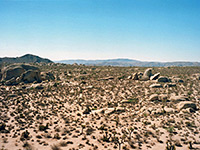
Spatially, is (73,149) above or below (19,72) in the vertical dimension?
below

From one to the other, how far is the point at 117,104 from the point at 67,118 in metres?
10.3

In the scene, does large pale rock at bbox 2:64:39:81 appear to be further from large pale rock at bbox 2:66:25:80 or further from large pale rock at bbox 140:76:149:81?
large pale rock at bbox 140:76:149:81

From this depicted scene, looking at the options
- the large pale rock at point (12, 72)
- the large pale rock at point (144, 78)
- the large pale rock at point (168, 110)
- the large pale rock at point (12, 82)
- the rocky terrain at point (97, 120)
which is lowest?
the rocky terrain at point (97, 120)

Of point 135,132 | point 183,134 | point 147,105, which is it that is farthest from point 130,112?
point 183,134

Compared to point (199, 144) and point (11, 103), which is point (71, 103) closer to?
point (11, 103)

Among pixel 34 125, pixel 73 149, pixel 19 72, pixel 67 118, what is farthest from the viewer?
pixel 19 72

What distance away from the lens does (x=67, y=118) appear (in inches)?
936

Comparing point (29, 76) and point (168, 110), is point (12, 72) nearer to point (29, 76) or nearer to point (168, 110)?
point (29, 76)

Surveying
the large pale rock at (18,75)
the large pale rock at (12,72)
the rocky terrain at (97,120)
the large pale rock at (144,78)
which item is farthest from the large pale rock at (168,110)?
the large pale rock at (12,72)

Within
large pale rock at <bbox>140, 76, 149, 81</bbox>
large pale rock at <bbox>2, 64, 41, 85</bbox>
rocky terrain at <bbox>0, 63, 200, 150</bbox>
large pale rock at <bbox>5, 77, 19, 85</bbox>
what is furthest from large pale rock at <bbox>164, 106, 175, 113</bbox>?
large pale rock at <bbox>5, 77, 19, 85</bbox>

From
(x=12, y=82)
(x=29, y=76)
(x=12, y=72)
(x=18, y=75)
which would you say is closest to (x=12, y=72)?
(x=12, y=72)

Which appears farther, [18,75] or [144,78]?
[18,75]

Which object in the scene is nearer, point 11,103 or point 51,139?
point 51,139

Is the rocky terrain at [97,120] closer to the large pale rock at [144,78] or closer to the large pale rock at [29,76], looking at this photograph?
the large pale rock at [29,76]
